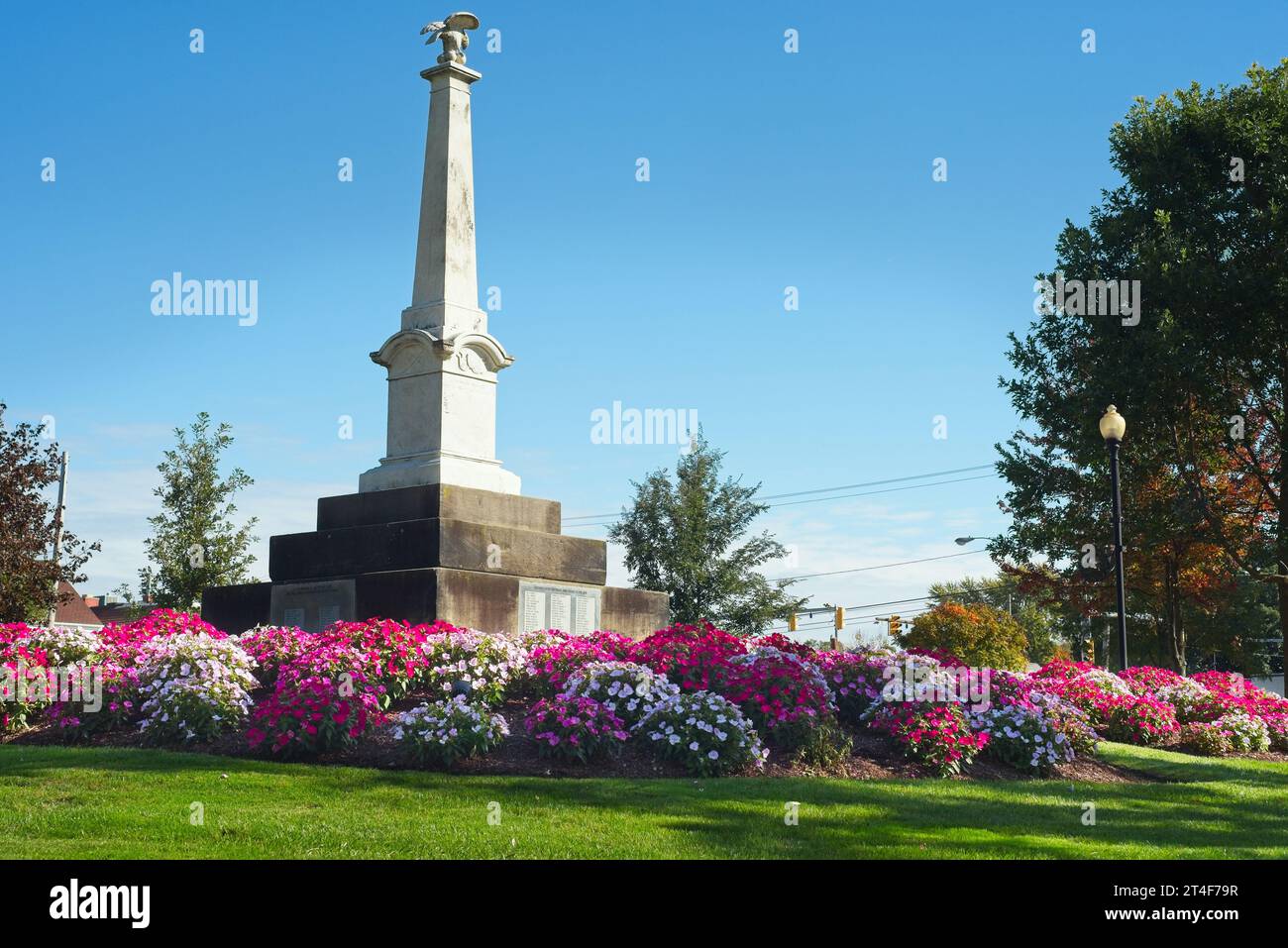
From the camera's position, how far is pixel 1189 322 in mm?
26141

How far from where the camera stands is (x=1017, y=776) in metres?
12.3

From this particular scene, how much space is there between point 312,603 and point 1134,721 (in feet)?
35.5

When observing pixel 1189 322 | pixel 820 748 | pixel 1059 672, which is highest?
pixel 1189 322

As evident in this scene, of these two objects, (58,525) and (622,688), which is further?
(58,525)

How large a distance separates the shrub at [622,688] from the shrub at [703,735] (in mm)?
217

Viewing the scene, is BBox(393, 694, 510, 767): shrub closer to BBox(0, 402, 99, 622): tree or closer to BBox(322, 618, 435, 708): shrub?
BBox(322, 618, 435, 708): shrub

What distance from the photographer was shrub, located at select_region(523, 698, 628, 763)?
11.2 meters

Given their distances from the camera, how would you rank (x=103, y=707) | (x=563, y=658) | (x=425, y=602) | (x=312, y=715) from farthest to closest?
(x=425, y=602) → (x=563, y=658) → (x=103, y=707) → (x=312, y=715)

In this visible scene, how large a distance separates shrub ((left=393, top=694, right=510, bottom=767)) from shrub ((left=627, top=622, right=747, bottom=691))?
2.26 metres

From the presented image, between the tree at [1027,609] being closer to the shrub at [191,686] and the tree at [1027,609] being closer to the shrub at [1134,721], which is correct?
the shrub at [1134,721]

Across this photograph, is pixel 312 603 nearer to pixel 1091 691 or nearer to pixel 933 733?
pixel 933 733
